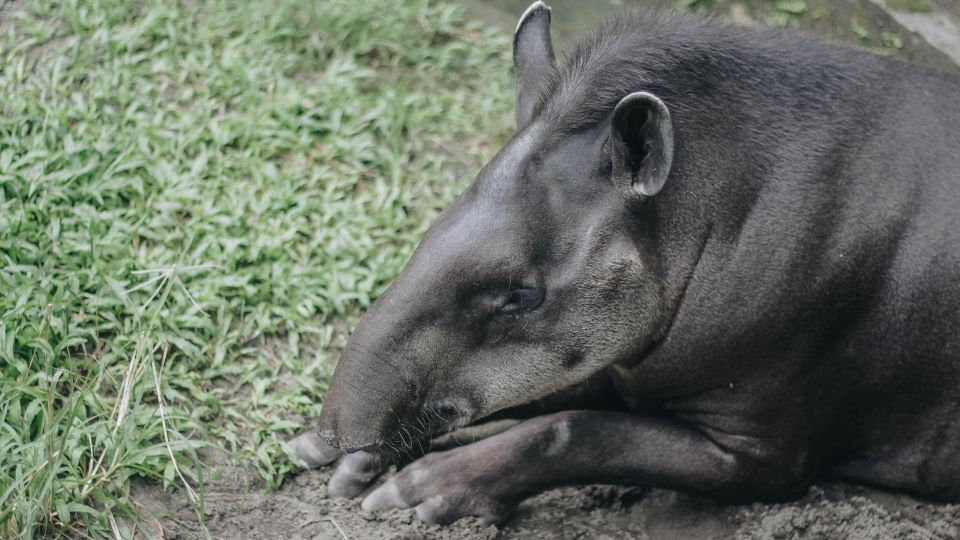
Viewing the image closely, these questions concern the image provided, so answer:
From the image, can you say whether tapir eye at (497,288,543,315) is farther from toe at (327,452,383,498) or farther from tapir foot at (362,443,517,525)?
toe at (327,452,383,498)

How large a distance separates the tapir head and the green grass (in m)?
0.79

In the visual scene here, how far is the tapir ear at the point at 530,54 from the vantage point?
15.6 ft

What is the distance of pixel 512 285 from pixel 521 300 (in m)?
0.08

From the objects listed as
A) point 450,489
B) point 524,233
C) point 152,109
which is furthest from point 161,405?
point 152,109

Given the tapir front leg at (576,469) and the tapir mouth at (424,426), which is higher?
the tapir mouth at (424,426)

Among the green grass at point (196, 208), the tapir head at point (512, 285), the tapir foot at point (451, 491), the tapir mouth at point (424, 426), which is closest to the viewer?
the tapir head at point (512, 285)

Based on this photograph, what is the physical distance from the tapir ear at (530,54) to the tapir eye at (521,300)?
2.80 ft

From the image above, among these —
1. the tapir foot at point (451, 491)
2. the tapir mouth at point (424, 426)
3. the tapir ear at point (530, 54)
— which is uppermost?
the tapir ear at point (530, 54)

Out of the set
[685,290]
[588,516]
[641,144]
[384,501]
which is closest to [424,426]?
[384,501]

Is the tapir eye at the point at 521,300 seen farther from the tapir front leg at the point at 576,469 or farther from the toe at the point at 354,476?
the toe at the point at 354,476

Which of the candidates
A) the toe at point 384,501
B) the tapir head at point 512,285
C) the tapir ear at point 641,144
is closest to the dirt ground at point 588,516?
the toe at point 384,501

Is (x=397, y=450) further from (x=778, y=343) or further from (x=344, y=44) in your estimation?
(x=344, y=44)

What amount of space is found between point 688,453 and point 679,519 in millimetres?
292

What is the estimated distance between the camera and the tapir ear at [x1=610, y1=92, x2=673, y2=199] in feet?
13.0
